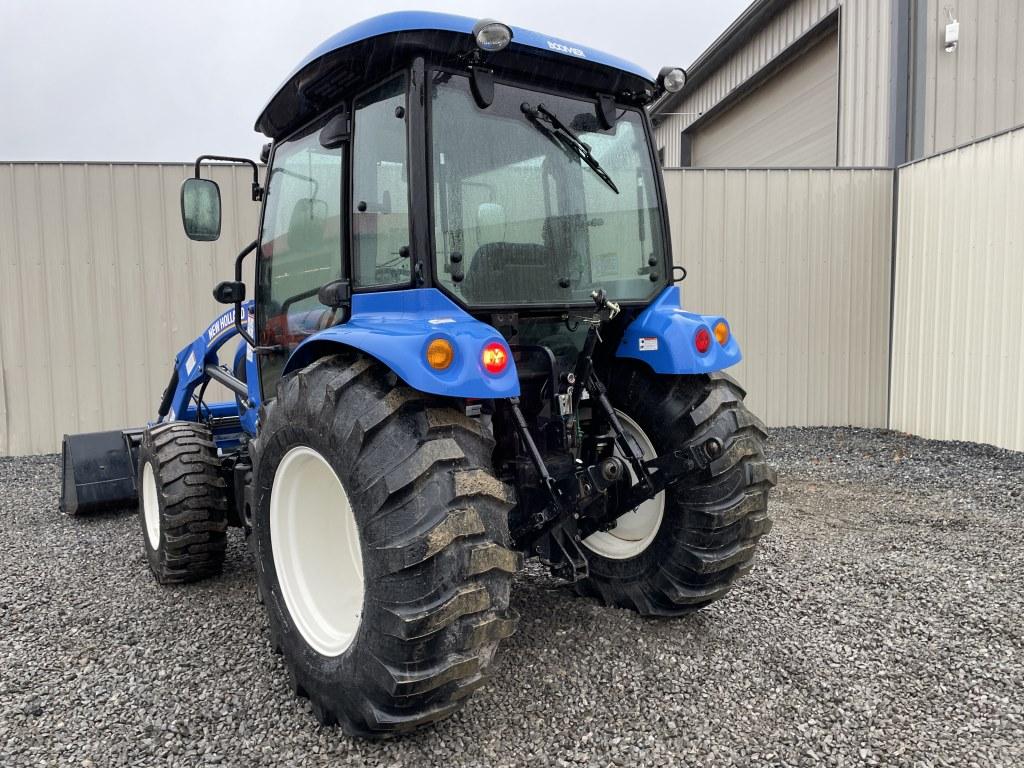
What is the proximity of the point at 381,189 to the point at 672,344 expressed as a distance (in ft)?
3.91

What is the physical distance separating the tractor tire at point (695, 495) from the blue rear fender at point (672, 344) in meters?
0.11

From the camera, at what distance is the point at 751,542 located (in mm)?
2855

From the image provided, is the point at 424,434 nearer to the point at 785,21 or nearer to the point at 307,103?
the point at 307,103

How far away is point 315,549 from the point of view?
265 centimetres

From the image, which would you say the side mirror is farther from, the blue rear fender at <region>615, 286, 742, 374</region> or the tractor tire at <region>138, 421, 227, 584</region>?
the blue rear fender at <region>615, 286, 742, 374</region>

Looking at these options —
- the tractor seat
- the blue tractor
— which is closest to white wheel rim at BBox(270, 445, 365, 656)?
the blue tractor

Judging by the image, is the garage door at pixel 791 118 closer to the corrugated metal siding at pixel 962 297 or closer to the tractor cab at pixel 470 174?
the corrugated metal siding at pixel 962 297

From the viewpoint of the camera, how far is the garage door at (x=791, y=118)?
31.7ft

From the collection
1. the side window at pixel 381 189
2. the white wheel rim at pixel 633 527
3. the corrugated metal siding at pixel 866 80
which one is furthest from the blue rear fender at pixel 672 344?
the corrugated metal siding at pixel 866 80

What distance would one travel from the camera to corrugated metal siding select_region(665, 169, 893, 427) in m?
8.01

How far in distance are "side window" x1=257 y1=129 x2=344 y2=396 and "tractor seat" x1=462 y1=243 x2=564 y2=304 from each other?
0.55 metres

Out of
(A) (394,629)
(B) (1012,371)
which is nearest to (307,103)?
(A) (394,629)

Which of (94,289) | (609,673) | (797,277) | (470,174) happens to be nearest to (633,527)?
(609,673)

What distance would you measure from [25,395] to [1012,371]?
9.05m
